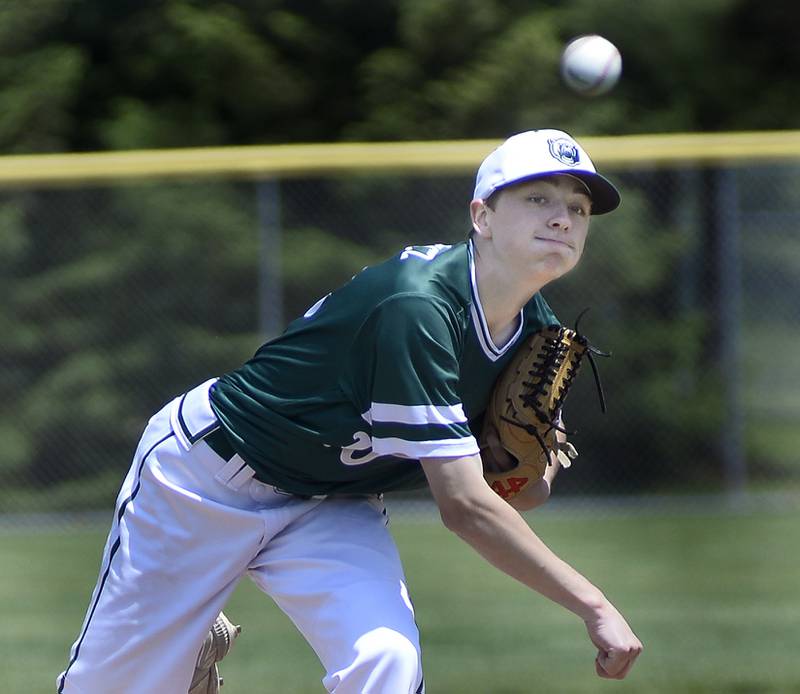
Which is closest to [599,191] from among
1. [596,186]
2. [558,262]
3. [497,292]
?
[596,186]

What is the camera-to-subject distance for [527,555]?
3176 millimetres

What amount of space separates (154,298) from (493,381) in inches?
174

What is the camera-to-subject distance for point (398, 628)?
3301mm

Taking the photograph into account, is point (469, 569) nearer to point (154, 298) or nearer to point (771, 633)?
point (771, 633)

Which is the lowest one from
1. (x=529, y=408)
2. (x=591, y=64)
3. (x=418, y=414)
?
(x=529, y=408)

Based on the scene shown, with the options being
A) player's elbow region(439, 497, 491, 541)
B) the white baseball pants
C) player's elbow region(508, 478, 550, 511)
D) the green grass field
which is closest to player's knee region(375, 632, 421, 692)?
the white baseball pants

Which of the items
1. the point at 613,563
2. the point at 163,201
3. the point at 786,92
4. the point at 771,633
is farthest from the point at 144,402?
the point at 786,92

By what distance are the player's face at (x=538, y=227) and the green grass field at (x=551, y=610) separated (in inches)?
91.5

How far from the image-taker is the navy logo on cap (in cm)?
332

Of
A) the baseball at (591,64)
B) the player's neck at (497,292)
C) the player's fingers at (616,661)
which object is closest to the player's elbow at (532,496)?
the player's neck at (497,292)

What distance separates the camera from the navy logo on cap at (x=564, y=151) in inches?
131

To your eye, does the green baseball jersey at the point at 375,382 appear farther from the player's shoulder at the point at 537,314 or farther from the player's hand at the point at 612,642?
the player's hand at the point at 612,642

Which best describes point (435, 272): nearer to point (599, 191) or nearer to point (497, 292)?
point (497, 292)

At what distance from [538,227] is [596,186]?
0.22 m
